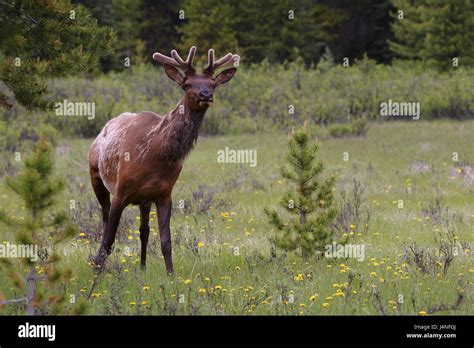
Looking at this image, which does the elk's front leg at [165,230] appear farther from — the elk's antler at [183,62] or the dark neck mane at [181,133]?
the elk's antler at [183,62]

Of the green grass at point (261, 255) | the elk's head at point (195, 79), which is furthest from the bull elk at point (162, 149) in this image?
the green grass at point (261, 255)

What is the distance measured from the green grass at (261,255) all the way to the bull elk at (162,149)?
612 mm

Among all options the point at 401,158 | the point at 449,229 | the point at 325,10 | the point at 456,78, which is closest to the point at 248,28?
the point at 325,10

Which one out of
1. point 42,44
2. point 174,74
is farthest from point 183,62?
point 42,44

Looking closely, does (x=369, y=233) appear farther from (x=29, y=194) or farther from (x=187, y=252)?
(x=29, y=194)

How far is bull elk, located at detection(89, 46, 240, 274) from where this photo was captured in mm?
8875

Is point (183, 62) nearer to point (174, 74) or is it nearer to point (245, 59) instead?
point (174, 74)

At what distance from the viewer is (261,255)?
9.52m

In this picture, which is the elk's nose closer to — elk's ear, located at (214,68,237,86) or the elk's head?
the elk's head

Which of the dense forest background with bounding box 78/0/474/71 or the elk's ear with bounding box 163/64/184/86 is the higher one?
the dense forest background with bounding box 78/0/474/71

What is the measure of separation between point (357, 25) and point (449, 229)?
50.1m

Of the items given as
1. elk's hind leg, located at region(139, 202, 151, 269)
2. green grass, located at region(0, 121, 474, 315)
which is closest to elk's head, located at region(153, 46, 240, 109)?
elk's hind leg, located at region(139, 202, 151, 269)

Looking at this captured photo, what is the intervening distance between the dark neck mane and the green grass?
1.27m

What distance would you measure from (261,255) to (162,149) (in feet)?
5.31
